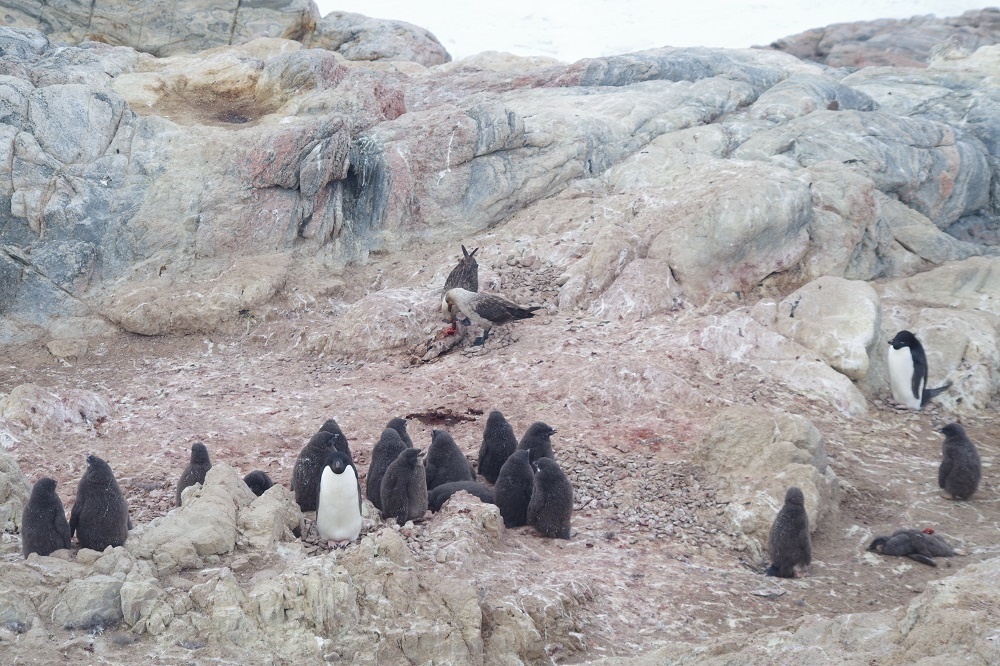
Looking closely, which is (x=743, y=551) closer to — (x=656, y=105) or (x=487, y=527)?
(x=487, y=527)

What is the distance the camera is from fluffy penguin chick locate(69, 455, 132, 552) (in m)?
7.24

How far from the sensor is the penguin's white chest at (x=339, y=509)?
7684mm

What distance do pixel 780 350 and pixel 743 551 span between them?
15.6 ft

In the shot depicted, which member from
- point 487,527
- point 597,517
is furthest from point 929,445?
point 487,527

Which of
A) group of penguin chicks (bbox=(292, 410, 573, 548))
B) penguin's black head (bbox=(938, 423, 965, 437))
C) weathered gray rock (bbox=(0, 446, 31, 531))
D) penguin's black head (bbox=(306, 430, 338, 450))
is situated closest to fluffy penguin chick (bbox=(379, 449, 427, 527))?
group of penguin chicks (bbox=(292, 410, 573, 548))

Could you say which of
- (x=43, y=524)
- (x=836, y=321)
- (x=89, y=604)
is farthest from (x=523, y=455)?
(x=836, y=321)

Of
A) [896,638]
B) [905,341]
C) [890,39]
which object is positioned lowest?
[896,638]

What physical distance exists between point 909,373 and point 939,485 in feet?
8.35

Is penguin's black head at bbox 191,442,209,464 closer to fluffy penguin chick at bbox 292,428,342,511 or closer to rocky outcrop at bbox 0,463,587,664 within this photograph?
fluffy penguin chick at bbox 292,428,342,511

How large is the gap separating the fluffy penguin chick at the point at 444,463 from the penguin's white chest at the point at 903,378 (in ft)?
21.3

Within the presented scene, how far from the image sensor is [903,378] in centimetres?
1245

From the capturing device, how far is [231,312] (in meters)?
14.4

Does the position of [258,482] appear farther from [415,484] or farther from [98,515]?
[98,515]

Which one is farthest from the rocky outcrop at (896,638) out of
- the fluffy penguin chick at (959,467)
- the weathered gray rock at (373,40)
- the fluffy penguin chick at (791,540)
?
the weathered gray rock at (373,40)
